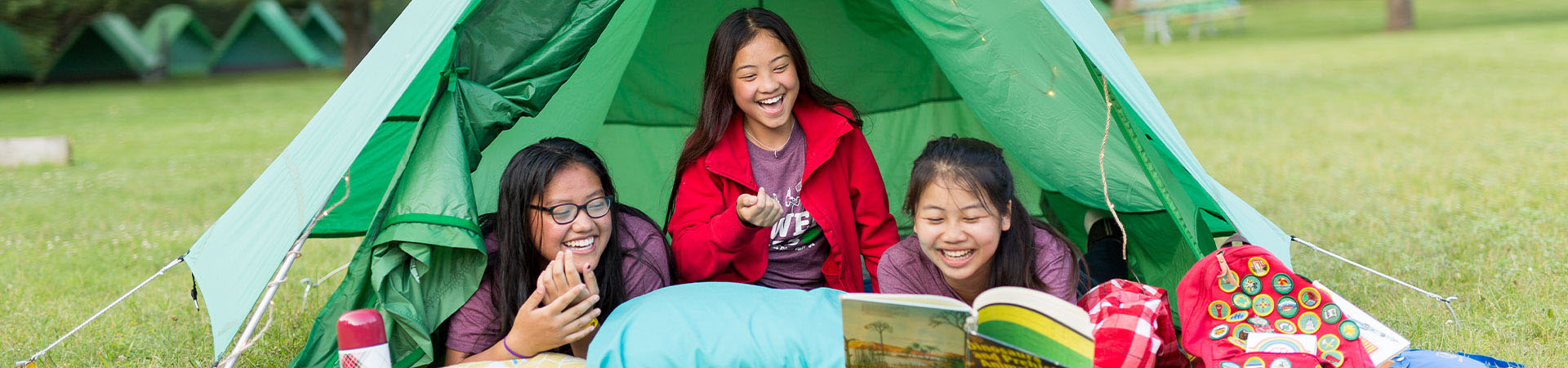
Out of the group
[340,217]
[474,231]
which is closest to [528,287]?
[474,231]

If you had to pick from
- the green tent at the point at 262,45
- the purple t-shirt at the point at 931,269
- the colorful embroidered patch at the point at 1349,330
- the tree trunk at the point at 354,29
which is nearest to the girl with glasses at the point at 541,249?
the purple t-shirt at the point at 931,269

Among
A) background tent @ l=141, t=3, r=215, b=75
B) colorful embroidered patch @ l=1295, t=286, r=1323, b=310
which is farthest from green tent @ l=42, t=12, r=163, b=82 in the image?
colorful embroidered patch @ l=1295, t=286, r=1323, b=310

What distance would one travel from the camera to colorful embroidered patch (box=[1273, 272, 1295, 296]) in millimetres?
2285

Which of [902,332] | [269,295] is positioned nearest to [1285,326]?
[902,332]

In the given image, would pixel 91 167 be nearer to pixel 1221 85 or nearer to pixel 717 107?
pixel 717 107

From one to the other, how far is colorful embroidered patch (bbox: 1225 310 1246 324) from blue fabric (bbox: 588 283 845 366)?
0.75 meters

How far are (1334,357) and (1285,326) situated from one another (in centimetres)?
11

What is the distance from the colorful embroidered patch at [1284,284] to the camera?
7.50ft

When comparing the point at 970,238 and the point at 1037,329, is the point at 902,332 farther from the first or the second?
the point at 970,238

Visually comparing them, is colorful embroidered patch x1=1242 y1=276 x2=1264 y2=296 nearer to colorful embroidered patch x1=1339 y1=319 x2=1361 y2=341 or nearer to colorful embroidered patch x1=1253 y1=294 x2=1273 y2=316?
colorful embroidered patch x1=1253 y1=294 x2=1273 y2=316

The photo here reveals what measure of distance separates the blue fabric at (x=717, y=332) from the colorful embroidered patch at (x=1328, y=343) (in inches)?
35.0

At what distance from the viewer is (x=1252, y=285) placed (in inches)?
90.7

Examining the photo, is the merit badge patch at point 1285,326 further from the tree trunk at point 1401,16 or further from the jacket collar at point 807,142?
the tree trunk at point 1401,16

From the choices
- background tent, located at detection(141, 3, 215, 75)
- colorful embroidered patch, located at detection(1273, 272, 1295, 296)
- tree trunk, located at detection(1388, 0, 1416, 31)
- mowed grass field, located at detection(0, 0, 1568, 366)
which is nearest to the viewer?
colorful embroidered patch, located at detection(1273, 272, 1295, 296)
